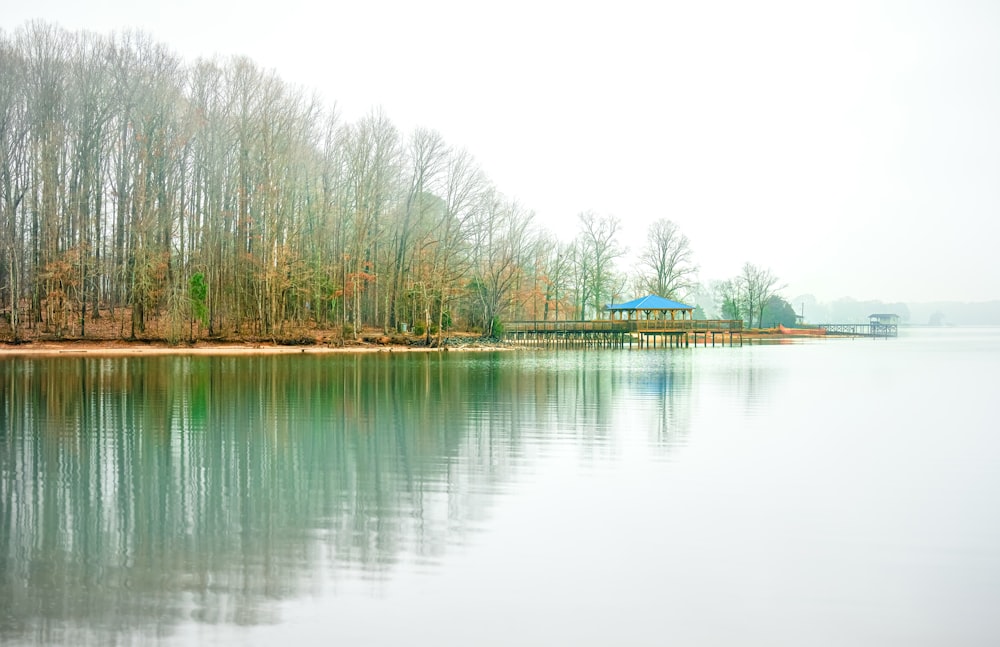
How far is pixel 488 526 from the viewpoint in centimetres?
860

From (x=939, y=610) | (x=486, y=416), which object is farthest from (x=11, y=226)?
(x=939, y=610)

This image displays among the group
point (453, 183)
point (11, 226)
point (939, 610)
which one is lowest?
point (939, 610)

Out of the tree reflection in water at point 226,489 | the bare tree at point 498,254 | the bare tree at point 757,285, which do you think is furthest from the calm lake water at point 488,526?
the bare tree at point 757,285

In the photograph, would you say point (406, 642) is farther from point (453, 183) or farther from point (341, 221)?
point (453, 183)

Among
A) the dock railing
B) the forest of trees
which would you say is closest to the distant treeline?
the forest of trees

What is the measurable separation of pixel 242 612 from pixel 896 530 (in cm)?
706

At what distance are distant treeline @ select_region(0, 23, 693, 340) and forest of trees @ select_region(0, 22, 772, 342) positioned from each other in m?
0.13

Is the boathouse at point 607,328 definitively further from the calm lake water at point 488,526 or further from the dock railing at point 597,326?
the calm lake water at point 488,526

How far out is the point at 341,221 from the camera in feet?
186

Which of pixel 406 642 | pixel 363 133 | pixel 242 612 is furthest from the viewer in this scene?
pixel 363 133

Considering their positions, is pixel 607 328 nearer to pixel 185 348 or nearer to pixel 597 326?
pixel 597 326

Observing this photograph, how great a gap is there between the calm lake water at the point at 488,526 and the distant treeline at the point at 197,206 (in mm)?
29871

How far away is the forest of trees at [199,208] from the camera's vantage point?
45.5 meters

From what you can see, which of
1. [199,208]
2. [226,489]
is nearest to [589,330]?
[199,208]
